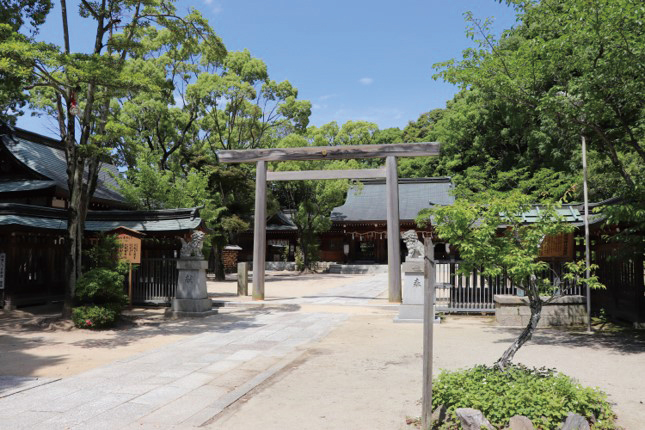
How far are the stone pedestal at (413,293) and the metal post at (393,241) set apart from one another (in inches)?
99.3

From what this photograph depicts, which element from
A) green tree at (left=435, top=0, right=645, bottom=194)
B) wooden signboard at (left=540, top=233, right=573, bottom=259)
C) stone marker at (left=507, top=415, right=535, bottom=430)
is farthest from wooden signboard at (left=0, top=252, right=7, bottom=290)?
wooden signboard at (left=540, top=233, right=573, bottom=259)

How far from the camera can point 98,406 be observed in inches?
202

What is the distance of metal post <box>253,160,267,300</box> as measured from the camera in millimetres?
15398

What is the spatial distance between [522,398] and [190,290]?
33.1 feet

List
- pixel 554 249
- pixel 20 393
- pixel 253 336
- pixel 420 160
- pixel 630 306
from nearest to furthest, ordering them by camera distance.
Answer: pixel 20 393
pixel 253 336
pixel 630 306
pixel 554 249
pixel 420 160

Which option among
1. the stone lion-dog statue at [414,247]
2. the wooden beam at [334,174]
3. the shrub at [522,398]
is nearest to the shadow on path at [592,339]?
the stone lion-dog statue at [414,247]

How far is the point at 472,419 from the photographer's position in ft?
13.4

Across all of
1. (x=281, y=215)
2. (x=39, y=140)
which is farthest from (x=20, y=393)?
(x=281, y=215)

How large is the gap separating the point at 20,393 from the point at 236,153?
37.3ft

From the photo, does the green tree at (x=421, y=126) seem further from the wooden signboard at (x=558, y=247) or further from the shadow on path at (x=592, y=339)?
the shadow on path at (x=592, y=339)

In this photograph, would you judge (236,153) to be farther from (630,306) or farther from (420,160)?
(420,160)

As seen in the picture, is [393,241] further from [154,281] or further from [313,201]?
[313,201]

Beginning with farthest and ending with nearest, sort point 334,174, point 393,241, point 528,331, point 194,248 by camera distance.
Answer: point 334,174, point 393,241, point 194,248, point 528,331

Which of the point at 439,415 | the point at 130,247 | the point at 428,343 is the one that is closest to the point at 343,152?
the point at 130,247
